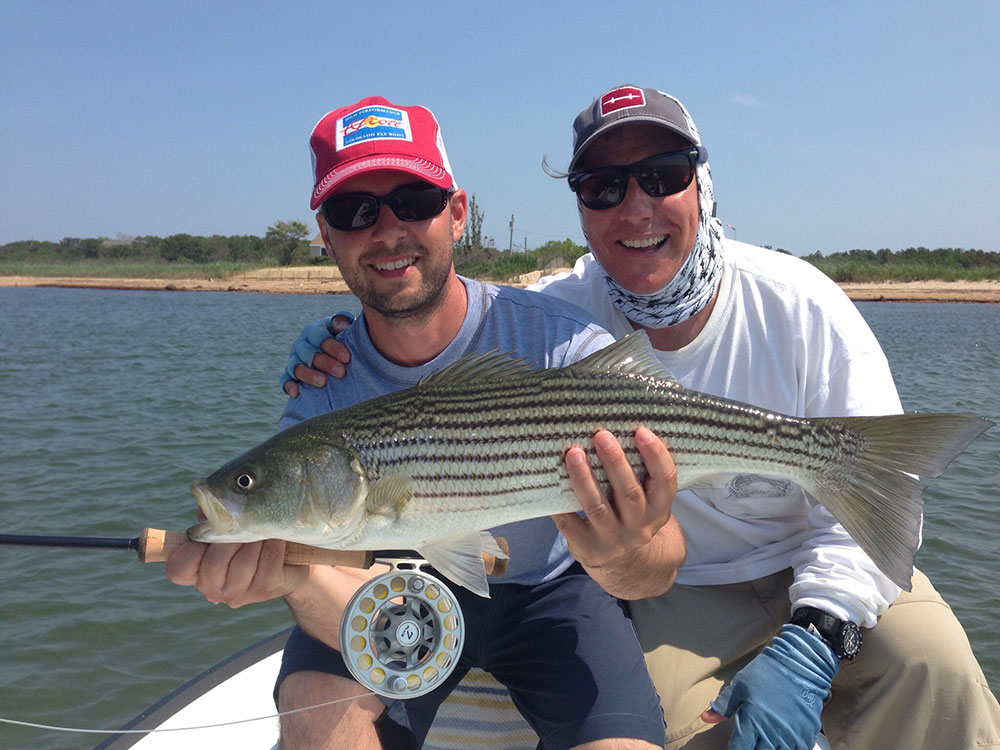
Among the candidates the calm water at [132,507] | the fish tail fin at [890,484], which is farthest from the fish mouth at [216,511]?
the calm water at [132,507]

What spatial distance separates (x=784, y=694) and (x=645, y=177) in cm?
247

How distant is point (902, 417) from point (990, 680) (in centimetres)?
505

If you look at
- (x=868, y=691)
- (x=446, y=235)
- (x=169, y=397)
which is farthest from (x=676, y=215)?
(x=169, y=397)

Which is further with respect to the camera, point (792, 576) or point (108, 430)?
point (108, 430)

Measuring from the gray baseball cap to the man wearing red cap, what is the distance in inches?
30.6

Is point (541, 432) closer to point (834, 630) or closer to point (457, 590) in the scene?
point (457, 590)

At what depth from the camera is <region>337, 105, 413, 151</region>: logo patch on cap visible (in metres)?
3.48

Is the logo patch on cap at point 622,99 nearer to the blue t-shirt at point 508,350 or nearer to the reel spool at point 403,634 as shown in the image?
the blue t-shirt at point 508,350

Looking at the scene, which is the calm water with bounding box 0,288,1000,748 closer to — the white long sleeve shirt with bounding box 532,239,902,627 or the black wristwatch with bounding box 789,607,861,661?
the white long sleeve shirt with bounding box 532,239,902,627

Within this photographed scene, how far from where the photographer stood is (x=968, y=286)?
6488 cm

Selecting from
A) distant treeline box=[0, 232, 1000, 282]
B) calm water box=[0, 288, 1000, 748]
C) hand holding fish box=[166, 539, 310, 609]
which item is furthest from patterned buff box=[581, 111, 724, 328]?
distant treeline box=[0, 232, 1000, 282]

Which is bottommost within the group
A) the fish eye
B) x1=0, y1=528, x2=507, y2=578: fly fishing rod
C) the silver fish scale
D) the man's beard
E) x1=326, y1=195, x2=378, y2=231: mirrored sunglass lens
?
x1=0, y1=528, x2=507, y2=578: fly fishing rod

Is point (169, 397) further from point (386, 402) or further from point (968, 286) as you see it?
point (968, 286)

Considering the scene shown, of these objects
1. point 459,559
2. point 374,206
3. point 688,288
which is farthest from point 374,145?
point 459,559
